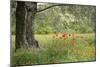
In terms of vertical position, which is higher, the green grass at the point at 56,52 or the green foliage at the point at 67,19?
the green foliage at the point at 67,19

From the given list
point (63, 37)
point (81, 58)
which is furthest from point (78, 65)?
point (63, 37)

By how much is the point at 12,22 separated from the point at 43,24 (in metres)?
0.35

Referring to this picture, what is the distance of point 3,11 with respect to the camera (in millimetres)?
1822

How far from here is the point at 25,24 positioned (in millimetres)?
1961

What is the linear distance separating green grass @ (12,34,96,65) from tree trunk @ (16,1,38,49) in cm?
6

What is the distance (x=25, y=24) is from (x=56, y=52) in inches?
18.6

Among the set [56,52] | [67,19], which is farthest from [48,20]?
[56,52]

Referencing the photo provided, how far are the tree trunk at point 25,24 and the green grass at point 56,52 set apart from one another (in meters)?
0.06

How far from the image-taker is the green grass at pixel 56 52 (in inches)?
76.6

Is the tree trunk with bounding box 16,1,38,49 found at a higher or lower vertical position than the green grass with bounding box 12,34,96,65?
higher

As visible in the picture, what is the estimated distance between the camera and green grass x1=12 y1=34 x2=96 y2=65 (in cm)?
195

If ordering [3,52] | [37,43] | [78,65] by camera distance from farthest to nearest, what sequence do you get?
[78,65] < [37,43] < [3,52]

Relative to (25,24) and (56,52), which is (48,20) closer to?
(25,24)

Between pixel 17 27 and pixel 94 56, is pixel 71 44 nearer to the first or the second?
pixel 94 56
